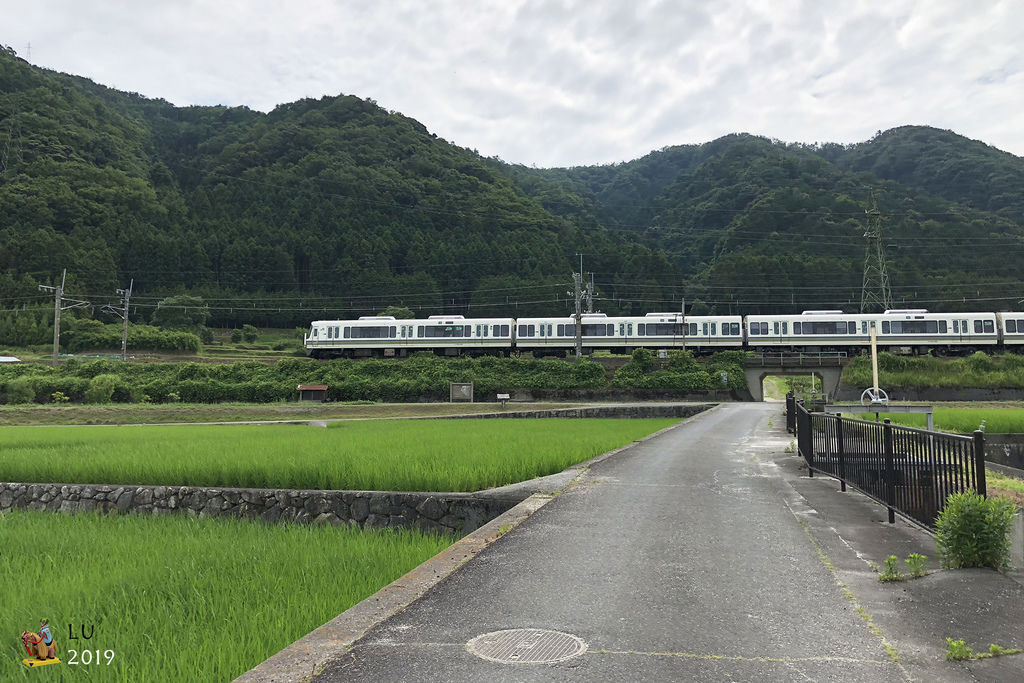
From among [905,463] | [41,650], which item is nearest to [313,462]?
[41,650]

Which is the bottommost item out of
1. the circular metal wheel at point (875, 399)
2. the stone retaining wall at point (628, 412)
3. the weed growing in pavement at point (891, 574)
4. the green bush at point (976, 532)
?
the stone retaining wall at point (628, 412)

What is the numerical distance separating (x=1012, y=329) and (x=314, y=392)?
46392 mm

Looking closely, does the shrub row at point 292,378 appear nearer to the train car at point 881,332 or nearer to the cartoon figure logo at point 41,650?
the train car at point 881,332

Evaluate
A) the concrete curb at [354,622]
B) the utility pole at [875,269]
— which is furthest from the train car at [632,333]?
the concrete curb at [354,622]

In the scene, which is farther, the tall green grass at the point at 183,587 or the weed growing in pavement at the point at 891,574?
the weed growing in pavement at the point at 891,574

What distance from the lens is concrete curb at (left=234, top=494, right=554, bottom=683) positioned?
9.88 feet

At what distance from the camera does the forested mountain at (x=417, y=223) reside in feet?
Answer: 267

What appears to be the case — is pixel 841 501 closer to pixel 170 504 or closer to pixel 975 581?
pixel 975 581

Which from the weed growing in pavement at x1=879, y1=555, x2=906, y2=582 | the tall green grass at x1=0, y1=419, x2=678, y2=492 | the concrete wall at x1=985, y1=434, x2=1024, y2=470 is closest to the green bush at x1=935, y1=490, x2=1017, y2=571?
the weed growing in pavement at x1=879, y1=555, x2=906, y2=582

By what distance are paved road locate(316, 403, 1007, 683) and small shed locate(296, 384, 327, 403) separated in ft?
115

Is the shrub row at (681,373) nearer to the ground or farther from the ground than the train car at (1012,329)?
nearer to the ground

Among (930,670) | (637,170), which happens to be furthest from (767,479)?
(637,170)

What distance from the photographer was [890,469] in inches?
250

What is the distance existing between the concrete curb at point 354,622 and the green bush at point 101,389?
3988cm
